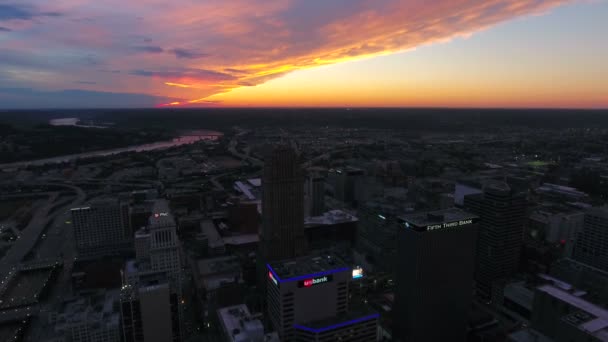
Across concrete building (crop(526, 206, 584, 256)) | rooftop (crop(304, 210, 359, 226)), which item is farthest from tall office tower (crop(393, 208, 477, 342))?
concrete building (crop(526, 206, 584, 256))

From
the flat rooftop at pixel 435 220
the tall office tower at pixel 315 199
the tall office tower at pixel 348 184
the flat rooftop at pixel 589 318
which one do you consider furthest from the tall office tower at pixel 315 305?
the tall office tower at pixel 348 184

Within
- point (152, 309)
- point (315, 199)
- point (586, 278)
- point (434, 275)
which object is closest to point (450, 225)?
point (434, 275)

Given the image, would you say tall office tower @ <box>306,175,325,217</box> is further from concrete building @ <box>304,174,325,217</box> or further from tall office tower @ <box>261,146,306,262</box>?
tall office tower @ <box>261,146,306,262</box>

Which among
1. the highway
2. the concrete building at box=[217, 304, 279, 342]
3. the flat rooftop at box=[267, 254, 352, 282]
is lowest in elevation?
the highway

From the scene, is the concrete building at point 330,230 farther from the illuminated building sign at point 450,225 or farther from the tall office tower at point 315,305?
the illuminated building sign at point 450,225

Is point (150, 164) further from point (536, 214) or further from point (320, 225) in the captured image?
point (536, 214)

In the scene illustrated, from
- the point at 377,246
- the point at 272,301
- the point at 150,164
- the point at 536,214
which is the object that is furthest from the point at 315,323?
the point at 150,164

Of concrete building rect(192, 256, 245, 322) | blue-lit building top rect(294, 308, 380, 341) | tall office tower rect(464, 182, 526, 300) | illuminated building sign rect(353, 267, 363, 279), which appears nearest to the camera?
blue-lit building top rect(294, 308, 380, 341)

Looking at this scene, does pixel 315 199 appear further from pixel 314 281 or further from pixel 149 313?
pixel 149 313
